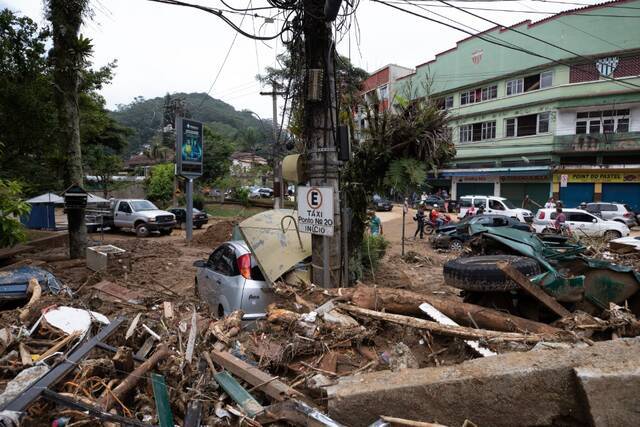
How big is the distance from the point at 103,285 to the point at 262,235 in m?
4.39

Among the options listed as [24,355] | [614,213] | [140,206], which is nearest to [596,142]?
[614,213]

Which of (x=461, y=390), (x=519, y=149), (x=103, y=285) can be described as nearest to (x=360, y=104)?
(x=461, y=390)

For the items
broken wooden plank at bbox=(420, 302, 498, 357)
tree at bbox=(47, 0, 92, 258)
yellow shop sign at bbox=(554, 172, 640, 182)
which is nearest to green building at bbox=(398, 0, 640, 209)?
yellow shop sign at bbox=(554, 172, 640, 182)

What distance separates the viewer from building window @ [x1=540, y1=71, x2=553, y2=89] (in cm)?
3079

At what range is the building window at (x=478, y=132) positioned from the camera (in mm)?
35656

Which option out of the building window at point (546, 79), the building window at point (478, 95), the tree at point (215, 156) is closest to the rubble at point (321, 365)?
the building window at point (546, 79)

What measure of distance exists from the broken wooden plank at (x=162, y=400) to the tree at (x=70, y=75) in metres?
10.6

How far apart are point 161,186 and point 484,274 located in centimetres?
3196

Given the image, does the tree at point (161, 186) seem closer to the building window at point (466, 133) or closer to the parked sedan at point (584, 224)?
the parked sedan at point (584, 224)

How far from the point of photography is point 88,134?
1977 cm

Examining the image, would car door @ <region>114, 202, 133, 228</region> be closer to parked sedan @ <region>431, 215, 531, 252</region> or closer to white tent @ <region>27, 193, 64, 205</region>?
white tent @ <region>27, 193, 64, 205</region>

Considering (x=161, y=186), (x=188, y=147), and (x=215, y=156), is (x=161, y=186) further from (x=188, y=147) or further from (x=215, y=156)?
(x=188, y=147)

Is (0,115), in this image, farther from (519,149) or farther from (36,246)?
(519,149)

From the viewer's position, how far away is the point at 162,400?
3004 millimetres
